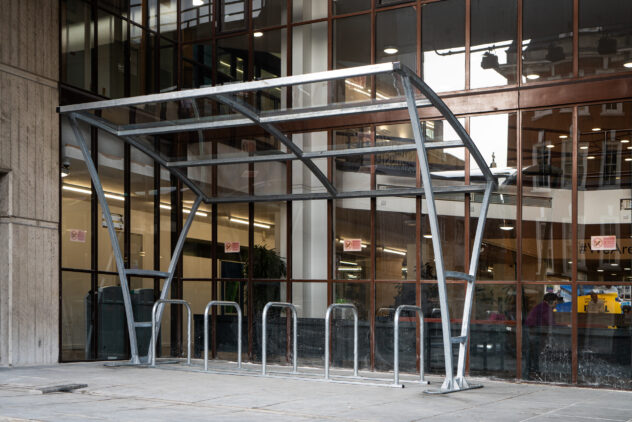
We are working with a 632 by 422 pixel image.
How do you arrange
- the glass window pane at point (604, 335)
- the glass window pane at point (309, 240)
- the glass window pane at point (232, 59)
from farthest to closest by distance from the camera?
the glass window pane at point (232, 59) < the glass window pane at point (309, 240) < the glass window pane at point (604, 335)

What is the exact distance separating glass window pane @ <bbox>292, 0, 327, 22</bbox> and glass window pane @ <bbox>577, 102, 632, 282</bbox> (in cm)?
463

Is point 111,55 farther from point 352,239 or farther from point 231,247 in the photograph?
point 352,239

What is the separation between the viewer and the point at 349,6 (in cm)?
1297

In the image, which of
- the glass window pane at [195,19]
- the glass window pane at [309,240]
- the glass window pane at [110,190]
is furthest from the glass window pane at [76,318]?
the glass window pane at [195,19]

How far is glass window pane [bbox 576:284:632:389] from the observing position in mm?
10547

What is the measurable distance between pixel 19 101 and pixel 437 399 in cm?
749

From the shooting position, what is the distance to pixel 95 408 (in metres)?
7.54

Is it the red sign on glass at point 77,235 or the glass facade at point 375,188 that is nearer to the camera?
the glass facade at point 375,188

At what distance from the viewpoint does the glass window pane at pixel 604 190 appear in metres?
10.7

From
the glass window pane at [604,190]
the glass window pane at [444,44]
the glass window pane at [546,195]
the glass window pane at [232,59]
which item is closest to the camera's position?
the glass window pane at [604,190]

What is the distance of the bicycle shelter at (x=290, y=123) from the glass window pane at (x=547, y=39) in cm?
156

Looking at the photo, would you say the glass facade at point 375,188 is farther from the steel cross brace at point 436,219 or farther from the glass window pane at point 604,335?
the steel cross brace at point 436,219

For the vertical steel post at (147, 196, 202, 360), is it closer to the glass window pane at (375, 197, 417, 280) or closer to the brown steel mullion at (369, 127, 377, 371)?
the brown steel mullion at (369, 127, 377, 371)

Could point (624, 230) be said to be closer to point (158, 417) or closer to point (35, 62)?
point (158, 417)
